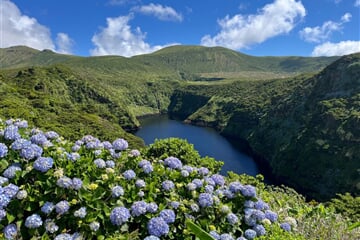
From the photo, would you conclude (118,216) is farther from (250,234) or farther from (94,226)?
(250,234)

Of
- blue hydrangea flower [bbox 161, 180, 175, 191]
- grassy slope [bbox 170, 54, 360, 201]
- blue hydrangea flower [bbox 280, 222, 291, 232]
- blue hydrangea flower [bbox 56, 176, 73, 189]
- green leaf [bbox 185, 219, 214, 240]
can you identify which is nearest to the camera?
green leaf [bbox 185, 219, 214, 240]

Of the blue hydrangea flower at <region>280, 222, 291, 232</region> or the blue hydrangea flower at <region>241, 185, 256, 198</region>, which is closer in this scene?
the blue hydrangea flower at <region>280, 222, 291, 232</region>

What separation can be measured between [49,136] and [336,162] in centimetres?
6479

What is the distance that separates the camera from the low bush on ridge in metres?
4.36

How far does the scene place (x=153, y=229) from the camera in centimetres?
431

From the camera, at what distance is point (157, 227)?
14.2 feet

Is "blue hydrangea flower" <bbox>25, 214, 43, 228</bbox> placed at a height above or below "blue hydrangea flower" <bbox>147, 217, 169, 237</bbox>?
above

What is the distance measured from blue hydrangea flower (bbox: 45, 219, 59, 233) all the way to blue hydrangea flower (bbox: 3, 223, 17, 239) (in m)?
0.37

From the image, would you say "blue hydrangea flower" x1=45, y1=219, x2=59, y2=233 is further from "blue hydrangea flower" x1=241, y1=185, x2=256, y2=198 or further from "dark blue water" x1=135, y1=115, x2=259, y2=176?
"dark blue water" x1=135, y1=115, x2=259, y2=176

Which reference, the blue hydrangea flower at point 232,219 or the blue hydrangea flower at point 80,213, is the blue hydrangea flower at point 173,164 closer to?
the blue hydrangea flower at point 232,219

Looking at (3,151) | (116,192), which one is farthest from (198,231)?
(3,151)

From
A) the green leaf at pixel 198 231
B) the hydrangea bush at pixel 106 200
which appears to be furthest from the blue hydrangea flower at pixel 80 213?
the green leaf at pixel 198 231

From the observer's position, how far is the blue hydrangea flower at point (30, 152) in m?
4.85

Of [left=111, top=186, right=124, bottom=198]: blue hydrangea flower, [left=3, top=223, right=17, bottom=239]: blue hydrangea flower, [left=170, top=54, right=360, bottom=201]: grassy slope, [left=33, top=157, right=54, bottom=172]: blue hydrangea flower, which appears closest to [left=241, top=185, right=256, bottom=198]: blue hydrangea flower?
[left=111, top=186, right=124, bottom=198]: blue hydrangea flower
